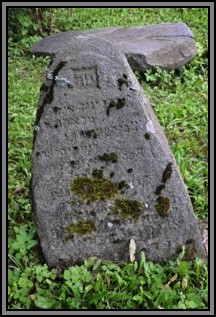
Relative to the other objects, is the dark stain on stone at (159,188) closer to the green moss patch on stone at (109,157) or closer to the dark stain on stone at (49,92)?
the green moss patch on stone at (109,157)

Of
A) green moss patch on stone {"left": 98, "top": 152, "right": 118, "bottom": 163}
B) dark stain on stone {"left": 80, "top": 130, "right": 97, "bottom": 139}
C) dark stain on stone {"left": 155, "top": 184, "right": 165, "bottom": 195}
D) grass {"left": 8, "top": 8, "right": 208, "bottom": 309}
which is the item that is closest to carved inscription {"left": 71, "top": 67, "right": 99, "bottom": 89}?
dark stain on stone {"left": 80, "top": 130, "right": 97, "bottom": 139}

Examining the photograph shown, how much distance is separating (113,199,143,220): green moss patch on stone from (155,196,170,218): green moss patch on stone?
10 centimetres

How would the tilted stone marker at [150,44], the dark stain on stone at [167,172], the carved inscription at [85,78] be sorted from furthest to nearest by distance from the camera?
the tilted stone marker at [150,44] < the dark stain on stone at [167,172] < the carved inscription at [85,78]

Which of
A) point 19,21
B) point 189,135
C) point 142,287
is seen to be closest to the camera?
point 142,287

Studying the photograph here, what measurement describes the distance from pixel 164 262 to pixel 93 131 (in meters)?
0.91

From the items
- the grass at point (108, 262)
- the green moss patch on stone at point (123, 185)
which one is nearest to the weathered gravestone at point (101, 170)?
the green moss patch on stone at point (123, 185)

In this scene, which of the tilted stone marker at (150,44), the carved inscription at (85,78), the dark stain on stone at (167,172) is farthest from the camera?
the tilted stone marker at (150,44)

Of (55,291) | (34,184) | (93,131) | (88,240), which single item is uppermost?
(93,131)

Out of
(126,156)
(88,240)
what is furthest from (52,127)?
(88,240)

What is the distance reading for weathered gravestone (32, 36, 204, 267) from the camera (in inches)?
110

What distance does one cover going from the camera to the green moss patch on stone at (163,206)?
2896 mm

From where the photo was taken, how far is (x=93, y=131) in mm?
2848

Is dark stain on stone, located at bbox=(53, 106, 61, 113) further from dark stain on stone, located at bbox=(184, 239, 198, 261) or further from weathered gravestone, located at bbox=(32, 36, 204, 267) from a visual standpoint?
dark stain on stone, located at bbox=(184, 239, 198, 261)

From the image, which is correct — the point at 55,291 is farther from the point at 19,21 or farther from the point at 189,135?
the point at 19,21
